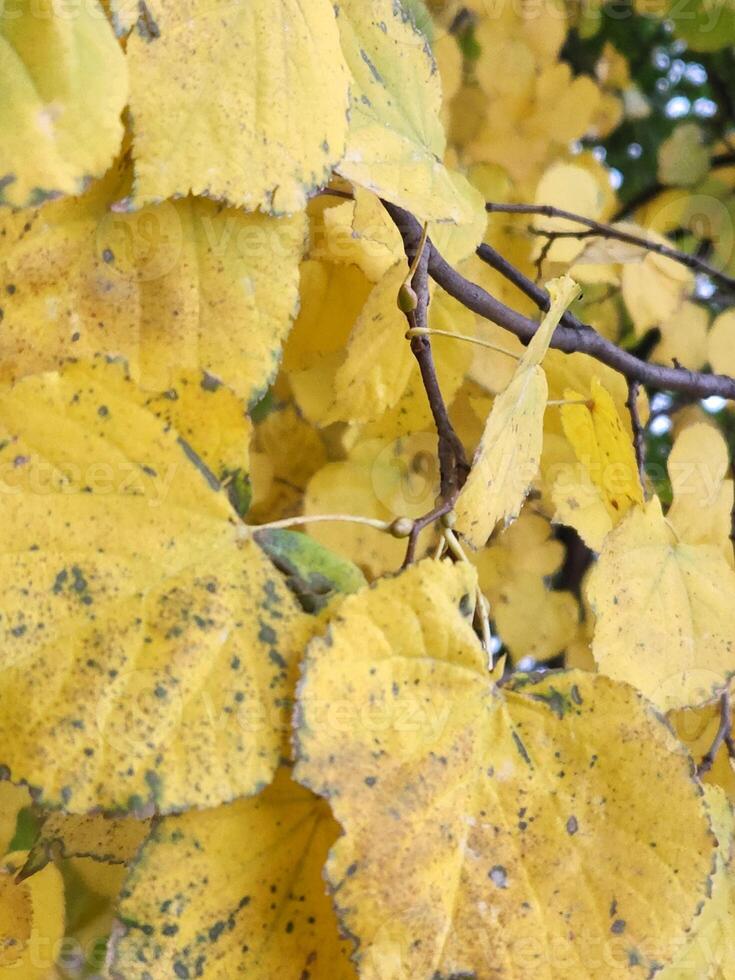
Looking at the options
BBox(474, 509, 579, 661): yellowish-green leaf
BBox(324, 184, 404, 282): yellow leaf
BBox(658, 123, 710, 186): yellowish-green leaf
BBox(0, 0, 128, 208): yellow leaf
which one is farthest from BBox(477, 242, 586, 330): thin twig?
BBox(658, 123, 710, 186): yellowish-green leaf

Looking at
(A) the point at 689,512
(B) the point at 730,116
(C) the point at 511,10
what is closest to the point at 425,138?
(A) the point at 689,512

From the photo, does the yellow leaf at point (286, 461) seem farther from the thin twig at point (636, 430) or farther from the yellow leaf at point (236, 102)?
the yellow leaf at point (236, 102)

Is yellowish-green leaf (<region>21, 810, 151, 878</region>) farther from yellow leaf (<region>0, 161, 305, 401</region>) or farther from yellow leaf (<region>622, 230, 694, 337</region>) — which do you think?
yellow leaf (<region>622, 230, 694, 337</region>)

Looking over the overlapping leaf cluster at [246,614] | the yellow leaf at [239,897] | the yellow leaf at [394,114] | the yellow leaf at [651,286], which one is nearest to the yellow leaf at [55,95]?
the overlapping leaf cluster at [246,614]

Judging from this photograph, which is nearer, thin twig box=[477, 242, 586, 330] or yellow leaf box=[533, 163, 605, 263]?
thin twig box=[477, 242, 586, 330]

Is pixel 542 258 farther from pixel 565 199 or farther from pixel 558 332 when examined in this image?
pixel 558 332

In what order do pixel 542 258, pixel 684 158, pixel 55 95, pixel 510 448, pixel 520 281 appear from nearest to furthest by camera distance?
1. pixel 55 95
2. pixel 510 448
3. pixel 520 281
4. pixel 542 258
5. pixel 684 158

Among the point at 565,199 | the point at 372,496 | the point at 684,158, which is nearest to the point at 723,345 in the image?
the point at 565,199
